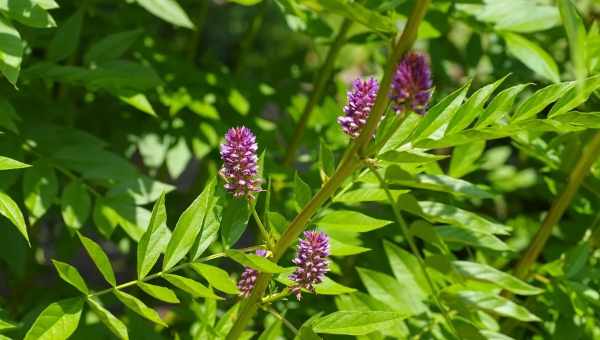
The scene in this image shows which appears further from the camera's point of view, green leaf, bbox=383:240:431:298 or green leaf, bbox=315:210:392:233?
green leaf, bbox=383:240:431:298

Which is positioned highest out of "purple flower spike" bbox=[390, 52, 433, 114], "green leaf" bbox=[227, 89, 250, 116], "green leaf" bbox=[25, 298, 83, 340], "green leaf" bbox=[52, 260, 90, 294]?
"green leaf" bbox=[227, 89, 250, 116]

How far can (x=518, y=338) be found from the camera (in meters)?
1.39

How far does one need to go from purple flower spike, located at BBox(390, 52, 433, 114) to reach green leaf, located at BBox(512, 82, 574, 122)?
181 millimetres

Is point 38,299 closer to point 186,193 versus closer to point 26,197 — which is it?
point 186,193

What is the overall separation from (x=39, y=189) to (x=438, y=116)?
647 mm

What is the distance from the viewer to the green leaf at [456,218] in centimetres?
87

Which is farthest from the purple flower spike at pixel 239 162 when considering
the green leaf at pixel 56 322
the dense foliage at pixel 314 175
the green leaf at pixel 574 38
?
the green leaf at pixel 574 38

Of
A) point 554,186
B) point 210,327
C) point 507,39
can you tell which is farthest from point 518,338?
point 210,327

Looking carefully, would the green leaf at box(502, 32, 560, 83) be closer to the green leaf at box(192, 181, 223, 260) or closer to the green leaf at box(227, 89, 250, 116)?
the green leaf at box(227, 89, 250, 116)

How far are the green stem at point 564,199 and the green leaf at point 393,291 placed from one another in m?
0.18

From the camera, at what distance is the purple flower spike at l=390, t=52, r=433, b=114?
27.0 inches

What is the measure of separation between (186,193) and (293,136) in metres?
0.41

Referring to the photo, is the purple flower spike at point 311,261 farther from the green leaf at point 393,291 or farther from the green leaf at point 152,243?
the green leaf at point 393,291

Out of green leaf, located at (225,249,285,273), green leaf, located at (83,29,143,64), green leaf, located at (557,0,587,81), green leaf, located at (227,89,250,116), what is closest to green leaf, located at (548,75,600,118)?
green leaf, located at (557,0,587,81)
